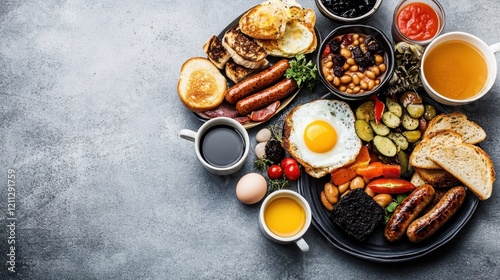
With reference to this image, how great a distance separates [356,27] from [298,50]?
460mm

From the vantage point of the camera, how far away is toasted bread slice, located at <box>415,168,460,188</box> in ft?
12.6

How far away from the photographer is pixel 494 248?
389cm

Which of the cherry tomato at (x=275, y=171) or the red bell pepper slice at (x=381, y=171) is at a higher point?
the red bell pepper slice at (x=381, y=171)

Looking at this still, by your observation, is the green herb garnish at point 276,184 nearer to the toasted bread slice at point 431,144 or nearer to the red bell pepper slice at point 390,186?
the red bell pepper slice at point 390,186

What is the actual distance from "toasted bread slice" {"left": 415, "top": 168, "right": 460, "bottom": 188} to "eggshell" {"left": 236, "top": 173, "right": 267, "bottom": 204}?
1183 millimetres

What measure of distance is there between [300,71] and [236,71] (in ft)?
1.62

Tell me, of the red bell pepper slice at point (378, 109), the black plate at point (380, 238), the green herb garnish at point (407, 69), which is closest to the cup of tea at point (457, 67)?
the green herb garnish at point (407, 69)

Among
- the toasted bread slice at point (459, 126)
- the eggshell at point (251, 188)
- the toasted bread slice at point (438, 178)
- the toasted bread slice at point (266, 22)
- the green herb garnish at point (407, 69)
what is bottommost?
the eggshell at point (251, 188)

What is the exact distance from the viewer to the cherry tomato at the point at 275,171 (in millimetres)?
3868

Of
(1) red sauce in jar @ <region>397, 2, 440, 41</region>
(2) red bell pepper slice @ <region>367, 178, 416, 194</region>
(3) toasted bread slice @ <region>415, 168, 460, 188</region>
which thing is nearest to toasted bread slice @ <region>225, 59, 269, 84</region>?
(1) red sauce in jar @ <region>397, 2, 440, 41</region>

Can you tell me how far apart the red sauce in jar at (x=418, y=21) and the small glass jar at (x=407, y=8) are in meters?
0.01

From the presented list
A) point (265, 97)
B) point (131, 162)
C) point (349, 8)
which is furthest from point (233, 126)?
point (349, 8)

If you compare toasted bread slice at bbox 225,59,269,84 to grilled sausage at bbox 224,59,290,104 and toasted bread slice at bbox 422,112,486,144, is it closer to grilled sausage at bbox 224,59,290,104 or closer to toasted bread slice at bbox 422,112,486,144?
grilled sausage at bbox 224,59,290,104

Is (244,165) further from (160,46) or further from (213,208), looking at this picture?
(160,46)
